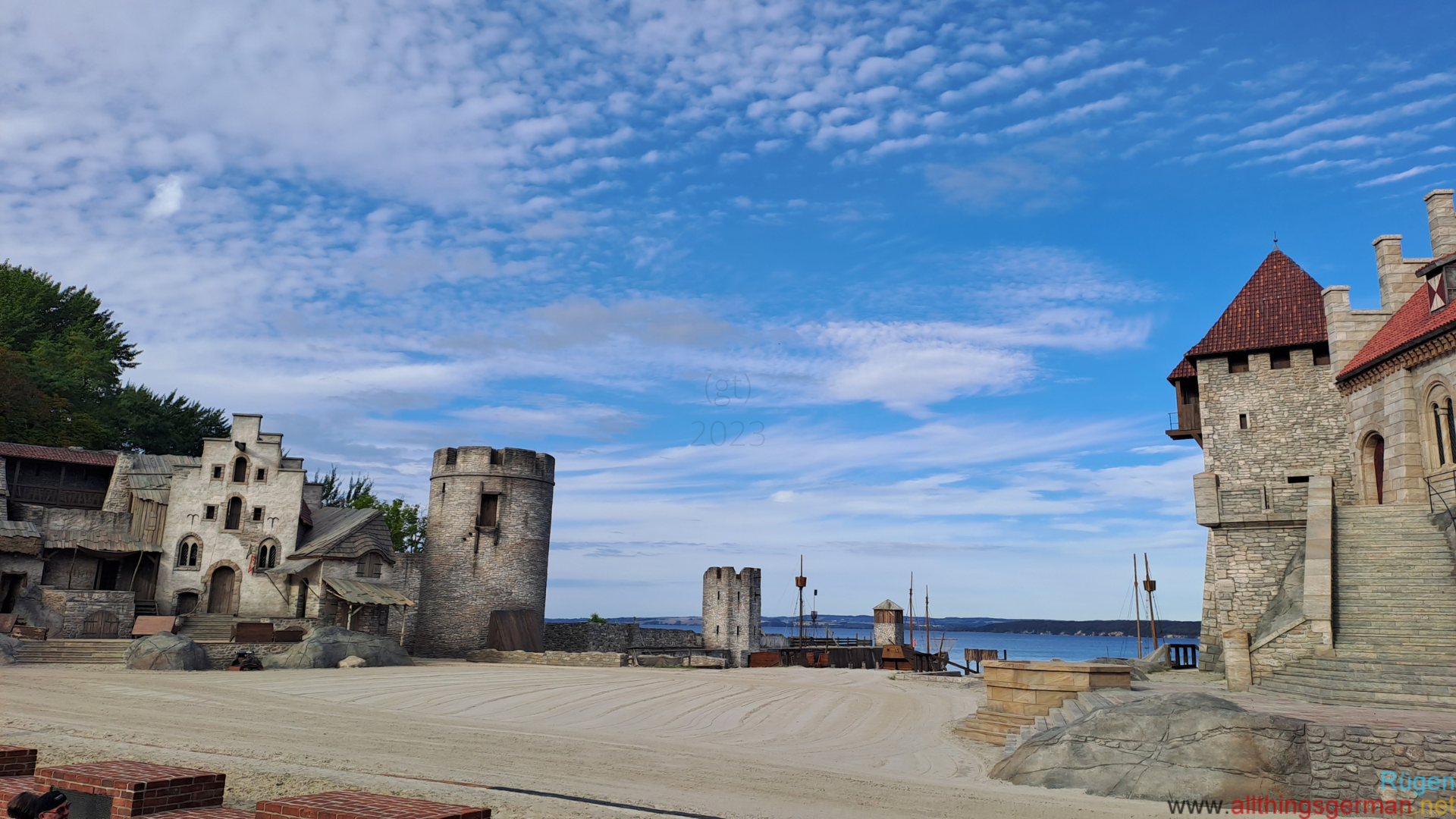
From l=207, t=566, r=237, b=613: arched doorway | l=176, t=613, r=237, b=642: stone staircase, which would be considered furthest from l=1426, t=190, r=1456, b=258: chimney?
l=207, t=566, r=237, b=613: arched doorway

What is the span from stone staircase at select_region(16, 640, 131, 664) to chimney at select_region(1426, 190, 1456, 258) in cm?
3870

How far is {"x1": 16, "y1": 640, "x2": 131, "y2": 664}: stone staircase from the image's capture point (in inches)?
977

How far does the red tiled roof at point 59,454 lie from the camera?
34.6m

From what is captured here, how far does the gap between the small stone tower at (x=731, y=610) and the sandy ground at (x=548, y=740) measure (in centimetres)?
1712

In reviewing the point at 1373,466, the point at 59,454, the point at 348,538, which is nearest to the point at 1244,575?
the point at 1373,466

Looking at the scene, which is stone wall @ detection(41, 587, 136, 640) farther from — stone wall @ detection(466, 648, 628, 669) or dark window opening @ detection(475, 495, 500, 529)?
dark window opening @ detection(475, 495, 500, 529)

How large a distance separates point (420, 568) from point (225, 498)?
8282 mm

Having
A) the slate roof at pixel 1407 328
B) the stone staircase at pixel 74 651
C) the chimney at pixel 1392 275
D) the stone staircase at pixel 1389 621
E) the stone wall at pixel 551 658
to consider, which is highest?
the chimney at pixel 1392 275

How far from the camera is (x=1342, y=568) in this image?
58.1 ft

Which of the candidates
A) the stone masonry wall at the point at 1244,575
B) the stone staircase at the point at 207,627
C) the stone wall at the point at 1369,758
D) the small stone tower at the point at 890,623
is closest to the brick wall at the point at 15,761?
the stone wall at the point at 1369,758

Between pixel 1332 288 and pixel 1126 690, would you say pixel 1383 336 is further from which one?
pixel 1126 690

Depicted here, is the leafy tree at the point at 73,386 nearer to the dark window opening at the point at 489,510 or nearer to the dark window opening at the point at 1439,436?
the dark window opening at the point at 489,510

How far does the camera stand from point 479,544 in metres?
37.0

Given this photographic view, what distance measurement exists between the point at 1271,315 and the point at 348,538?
33.5 metres
